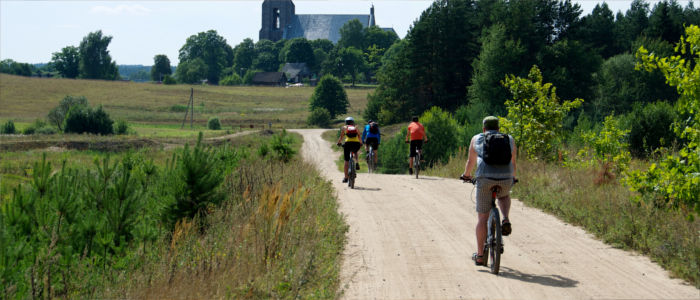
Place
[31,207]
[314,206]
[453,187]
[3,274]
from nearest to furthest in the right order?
[3,274] → [31,207] → [314,206] → [453,187]

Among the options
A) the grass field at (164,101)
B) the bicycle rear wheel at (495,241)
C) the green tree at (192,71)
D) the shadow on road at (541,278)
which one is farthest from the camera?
the green tree at (192,71)

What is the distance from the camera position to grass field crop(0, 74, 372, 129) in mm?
92000

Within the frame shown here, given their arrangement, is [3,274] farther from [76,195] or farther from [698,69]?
[698,69]

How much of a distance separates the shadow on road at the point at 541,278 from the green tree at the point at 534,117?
445 inches

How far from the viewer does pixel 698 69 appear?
307 inches

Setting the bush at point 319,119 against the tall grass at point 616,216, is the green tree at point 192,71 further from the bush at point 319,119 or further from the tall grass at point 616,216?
the tall grass at point 616,216

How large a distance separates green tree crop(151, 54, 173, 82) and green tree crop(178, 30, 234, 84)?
4599 mm

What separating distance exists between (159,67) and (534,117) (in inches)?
7231

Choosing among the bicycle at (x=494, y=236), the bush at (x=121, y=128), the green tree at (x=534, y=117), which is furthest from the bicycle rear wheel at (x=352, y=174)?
the bush at (x=121, y=128)

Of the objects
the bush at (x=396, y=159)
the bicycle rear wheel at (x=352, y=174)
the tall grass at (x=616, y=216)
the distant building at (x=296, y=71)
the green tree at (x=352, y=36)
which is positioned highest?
the green tree at (x=352, y=36)

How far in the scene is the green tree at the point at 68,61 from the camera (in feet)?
531

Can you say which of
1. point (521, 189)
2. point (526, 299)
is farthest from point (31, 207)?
point (521, 189)

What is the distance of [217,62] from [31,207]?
184 meters

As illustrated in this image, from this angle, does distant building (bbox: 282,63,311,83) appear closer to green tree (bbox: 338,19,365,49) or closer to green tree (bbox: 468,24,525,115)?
green tree (bbox: 338,19,365,49)
